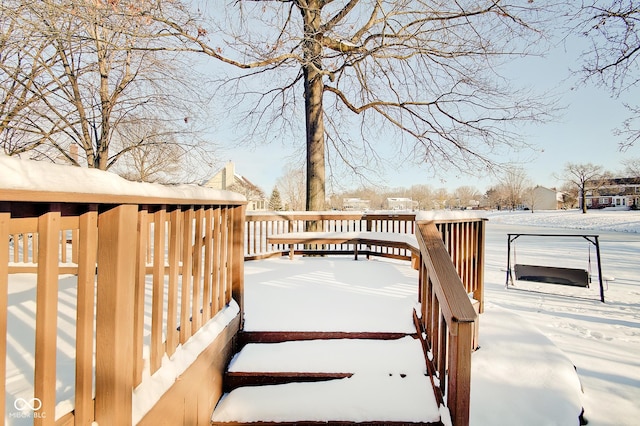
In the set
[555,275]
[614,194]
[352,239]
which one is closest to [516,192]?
[614,194]

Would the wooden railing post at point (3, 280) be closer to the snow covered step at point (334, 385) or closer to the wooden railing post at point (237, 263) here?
the snow covered step at point (334, 385)

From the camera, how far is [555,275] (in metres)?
4.69

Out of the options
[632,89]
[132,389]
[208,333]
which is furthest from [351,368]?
[632,89]

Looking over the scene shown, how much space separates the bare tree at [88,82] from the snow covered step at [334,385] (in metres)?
6.46

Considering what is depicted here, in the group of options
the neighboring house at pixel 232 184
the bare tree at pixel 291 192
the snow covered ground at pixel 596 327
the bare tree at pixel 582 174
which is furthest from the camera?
the bare tree at pixel 582 174

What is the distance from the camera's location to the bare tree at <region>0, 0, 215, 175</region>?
5238mm

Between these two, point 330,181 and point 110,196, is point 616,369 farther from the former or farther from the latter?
point 330,181

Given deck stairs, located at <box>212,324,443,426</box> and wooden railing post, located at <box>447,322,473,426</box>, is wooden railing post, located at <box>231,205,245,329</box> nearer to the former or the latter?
deck stairs, located at <box>212,324,443,426</box>

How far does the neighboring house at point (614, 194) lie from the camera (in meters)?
40.9

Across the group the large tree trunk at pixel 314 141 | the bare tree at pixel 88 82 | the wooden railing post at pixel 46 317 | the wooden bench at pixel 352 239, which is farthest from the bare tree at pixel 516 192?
the wooden railing post at pixel 46 317

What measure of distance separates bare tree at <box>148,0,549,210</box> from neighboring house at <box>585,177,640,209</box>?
4571 cm

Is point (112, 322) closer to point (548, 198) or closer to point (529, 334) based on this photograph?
point (529, 334)

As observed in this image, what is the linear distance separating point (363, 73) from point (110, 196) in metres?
7.54

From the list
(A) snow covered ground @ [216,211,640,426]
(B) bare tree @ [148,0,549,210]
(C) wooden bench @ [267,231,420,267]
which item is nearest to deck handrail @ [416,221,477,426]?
(A) snow covered ground @ [216,211,640,426]
